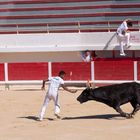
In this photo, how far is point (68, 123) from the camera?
858cm

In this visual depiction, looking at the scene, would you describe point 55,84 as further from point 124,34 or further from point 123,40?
point 123,40

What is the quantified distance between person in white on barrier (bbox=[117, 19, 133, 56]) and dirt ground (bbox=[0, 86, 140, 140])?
4900 mm

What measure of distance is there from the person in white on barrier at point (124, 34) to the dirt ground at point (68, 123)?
490 cm

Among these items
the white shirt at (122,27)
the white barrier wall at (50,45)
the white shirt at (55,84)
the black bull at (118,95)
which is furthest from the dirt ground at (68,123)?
the white barrier wall at (50,45)

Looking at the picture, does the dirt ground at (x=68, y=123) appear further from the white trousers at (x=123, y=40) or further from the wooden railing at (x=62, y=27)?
the wooden railing at (x=62, y=27)

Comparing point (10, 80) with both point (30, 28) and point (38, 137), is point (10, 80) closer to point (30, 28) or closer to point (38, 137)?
point (30, 28)

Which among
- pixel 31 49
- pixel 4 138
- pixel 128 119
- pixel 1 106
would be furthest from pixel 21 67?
pixel 4 138

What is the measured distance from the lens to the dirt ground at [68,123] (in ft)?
24.5

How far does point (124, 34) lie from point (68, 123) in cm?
806

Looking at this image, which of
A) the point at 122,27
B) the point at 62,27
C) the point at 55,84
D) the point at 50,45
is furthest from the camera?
the point at 62,27

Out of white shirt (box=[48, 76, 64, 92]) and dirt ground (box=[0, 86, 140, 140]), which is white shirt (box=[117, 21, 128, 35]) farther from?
white shirt (box=[48, 76, 64, 92])

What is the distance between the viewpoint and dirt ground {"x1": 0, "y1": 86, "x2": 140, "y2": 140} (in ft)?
24.5

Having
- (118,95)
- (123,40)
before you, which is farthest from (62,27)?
(118,95)

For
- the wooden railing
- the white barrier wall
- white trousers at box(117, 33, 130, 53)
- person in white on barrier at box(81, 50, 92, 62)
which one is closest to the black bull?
white trousers at box(117, 33, 130, 53)
